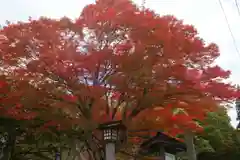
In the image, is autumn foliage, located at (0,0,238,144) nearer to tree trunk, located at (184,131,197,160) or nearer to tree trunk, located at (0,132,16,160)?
tree trunk, located at (0,132,16,160)

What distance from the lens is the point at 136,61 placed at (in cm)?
877

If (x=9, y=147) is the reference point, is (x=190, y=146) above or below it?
above

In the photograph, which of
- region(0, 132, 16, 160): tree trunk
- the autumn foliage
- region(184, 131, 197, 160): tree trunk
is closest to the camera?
the autumn foliage

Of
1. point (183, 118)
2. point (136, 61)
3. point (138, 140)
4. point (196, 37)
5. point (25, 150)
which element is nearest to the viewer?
point (136, 61)

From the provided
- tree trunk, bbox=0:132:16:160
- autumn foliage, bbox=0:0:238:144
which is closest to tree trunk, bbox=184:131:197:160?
autumn foliage, bbox=0:0:238:144

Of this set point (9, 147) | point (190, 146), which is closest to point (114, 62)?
point (9, 147)

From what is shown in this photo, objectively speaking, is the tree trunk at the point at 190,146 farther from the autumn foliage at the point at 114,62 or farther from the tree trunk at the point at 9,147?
the tree trunk at the point at 9,147

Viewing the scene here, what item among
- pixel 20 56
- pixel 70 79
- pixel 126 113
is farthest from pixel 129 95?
pixel 20 56

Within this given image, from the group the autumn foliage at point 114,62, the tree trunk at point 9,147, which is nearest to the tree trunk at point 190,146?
the autumn foliage at point 114,62

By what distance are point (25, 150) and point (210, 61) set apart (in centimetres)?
863

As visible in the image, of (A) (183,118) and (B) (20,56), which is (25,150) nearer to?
(B) (20,56)

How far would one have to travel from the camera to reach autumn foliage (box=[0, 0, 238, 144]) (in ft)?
29.1

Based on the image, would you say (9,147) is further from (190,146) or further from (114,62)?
(190,146)

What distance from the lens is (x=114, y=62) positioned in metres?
9.23
